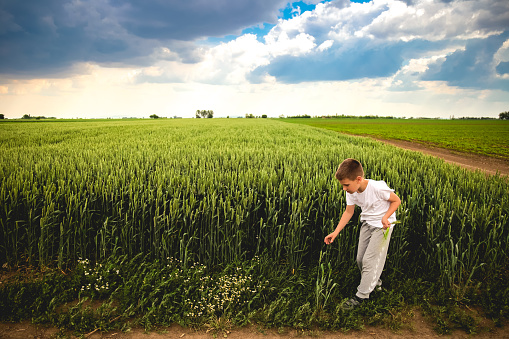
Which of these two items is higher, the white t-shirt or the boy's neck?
the boy's neck

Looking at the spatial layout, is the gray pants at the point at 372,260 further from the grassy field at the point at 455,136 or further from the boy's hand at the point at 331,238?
the grassy field at the point at 455,136

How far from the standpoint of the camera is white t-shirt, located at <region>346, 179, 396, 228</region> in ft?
8.93

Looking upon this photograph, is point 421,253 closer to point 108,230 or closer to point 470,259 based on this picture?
point 470,259

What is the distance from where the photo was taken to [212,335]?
2.48 meters

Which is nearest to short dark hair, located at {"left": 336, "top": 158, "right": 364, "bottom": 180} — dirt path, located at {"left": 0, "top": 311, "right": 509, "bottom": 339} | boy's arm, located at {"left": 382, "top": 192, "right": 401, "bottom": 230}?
boy's arm, located at {"left": 382, "top": 192, "right": 401, "bottom": 230}

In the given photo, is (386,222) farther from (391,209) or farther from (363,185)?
(363,185)

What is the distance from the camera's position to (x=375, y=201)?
276cm

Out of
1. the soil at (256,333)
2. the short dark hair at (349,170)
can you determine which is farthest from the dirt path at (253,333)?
the short dark hair at (349,170)

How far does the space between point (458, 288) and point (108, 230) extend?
3995 mm

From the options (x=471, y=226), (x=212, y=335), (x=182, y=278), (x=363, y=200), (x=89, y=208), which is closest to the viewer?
(x=212, y=335)

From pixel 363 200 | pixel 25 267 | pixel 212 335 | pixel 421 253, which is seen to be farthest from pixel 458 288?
pixel 25 267

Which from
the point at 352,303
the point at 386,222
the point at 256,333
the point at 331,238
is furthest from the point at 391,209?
the point at 256,333

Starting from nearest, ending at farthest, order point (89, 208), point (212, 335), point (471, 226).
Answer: point (212, 335) < point (471, 226) < point (89, 208)

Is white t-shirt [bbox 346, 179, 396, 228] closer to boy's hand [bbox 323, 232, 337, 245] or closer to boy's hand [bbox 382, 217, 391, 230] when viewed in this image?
A: boy's hand [bbox 382, 217, 391, 230]
